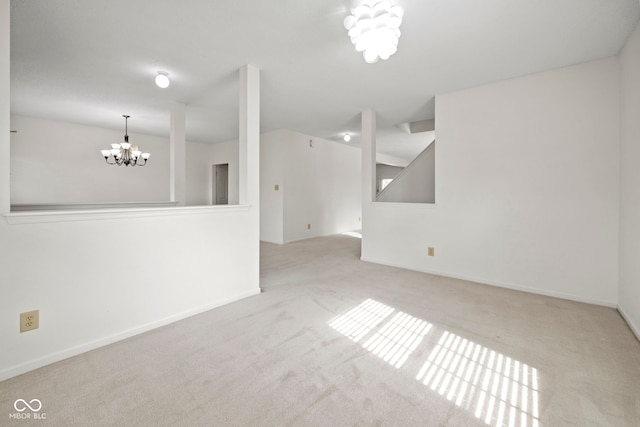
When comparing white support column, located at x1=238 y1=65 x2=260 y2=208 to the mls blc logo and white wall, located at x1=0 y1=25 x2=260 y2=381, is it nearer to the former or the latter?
white wall, located at x1=0 y1=25 x2=260 y2=381

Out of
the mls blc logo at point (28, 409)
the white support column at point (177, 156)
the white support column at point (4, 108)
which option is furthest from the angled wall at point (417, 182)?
the mls blc logo at point (28, 409)

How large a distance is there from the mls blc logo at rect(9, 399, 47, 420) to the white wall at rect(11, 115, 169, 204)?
17.3 feet

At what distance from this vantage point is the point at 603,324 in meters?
2.26

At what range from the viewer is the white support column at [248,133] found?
111 inches

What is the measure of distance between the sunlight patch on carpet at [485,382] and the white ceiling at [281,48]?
2480 millimetres

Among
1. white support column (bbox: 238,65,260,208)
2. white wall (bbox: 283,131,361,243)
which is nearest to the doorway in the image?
white wall (bbox: 283,131,361,243)

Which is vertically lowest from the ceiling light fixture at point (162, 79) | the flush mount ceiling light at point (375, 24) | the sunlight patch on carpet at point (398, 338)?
the sunlight patch on carpet at point (398, 338)

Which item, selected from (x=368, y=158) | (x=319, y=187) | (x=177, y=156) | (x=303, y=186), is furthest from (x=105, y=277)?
(x=319, y=187)

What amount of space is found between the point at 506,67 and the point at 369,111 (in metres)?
1.93

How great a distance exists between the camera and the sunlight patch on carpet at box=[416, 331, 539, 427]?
1.32m

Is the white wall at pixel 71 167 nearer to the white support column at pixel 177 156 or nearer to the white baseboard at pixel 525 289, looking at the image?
the white support column at pixel 177 156

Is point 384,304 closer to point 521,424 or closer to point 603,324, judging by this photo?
point 521,424

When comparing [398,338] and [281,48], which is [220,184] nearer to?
[281,48]

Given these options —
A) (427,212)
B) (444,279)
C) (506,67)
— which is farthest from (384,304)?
(506,67)
